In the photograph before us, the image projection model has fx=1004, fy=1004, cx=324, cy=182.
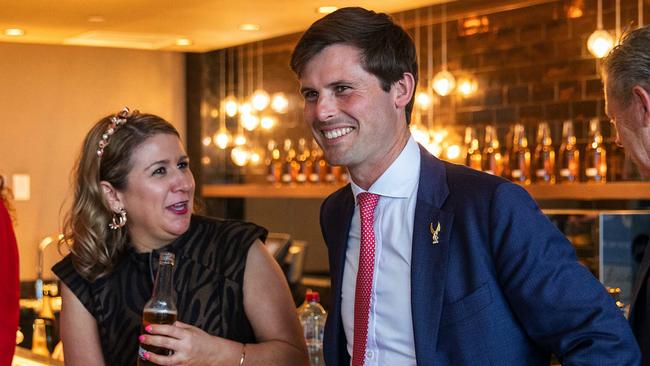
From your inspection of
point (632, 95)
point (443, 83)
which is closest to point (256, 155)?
point (443, 83)

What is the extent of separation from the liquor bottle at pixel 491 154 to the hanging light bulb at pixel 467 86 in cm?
36

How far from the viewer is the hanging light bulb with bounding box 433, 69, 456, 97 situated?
681cm

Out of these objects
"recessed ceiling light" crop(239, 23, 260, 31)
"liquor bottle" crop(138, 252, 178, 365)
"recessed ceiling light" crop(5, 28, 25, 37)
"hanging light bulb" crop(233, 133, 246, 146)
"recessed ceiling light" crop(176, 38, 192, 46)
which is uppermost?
"recessed ceiling light" crop(239, 23, 260, 31)

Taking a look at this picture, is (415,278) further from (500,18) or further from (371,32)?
(500,18)

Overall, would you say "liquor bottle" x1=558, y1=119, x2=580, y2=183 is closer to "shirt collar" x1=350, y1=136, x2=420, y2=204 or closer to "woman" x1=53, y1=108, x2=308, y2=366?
"woman" x1=53, y1=108, x2=308, y2=366

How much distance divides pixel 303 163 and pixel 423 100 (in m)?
1.28

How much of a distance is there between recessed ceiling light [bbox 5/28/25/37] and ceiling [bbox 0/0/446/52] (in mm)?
45

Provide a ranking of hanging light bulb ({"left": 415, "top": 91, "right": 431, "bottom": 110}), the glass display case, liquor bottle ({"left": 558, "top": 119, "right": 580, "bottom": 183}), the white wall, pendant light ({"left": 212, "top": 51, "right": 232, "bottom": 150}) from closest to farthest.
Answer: the glass display case < liquor bottle ({"left": 558, "top": 119, "right": 580, "bottom": 183}) < hanging light bulb ({"left": 415, "top": 91, "right": 431, "bottom": 110}) < the white wall < pendant light ({"left": 212, "top": 51, "right": 232, "bottom": 150})

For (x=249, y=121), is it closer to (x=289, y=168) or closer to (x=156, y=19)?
(x=289, y=168)

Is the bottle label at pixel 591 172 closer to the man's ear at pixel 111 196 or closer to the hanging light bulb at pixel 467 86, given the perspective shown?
the hanging light bulb at pixel 467 86

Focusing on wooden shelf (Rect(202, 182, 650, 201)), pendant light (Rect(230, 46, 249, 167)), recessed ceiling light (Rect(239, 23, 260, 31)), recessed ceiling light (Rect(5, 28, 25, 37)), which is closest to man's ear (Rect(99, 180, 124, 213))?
wooden shelf (Rect(202, 182, 650, 201))

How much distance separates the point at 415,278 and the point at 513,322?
0.19 meters

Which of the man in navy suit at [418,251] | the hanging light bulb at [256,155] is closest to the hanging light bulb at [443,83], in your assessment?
the hanging light bulb at [256,155]

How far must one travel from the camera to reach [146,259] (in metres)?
2.62
